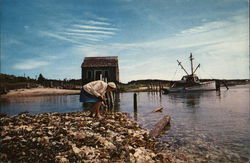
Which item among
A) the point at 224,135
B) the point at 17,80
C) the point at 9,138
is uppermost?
the point at 17,80

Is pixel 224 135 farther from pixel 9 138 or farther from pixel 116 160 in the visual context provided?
pixel 9 138

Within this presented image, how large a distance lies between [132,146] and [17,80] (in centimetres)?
4661

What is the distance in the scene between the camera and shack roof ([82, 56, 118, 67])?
3616cm

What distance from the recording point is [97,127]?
→ 6.96m

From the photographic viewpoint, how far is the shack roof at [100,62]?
36.2 metres

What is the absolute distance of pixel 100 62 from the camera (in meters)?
37.1

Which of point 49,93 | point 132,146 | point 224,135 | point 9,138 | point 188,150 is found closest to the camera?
point 9,138

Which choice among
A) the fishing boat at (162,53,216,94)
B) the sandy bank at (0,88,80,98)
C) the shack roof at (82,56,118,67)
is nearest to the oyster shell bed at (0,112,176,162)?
the shack roof at (82,56,118,67)

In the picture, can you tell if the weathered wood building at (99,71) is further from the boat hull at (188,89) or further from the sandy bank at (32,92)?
the boat hull at (188,89)

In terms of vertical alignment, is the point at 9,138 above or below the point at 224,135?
above

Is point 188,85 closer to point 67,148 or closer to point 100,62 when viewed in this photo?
point 100,62

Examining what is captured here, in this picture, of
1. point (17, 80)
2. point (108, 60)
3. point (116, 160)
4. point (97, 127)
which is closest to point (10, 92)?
point (17, 80)

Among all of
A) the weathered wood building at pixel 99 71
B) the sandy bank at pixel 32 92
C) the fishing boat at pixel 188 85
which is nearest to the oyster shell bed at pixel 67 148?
the weathered wood building at pixel 99 71

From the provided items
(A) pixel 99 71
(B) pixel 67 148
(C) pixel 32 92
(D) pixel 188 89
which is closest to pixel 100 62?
(A) pixel 99 71
